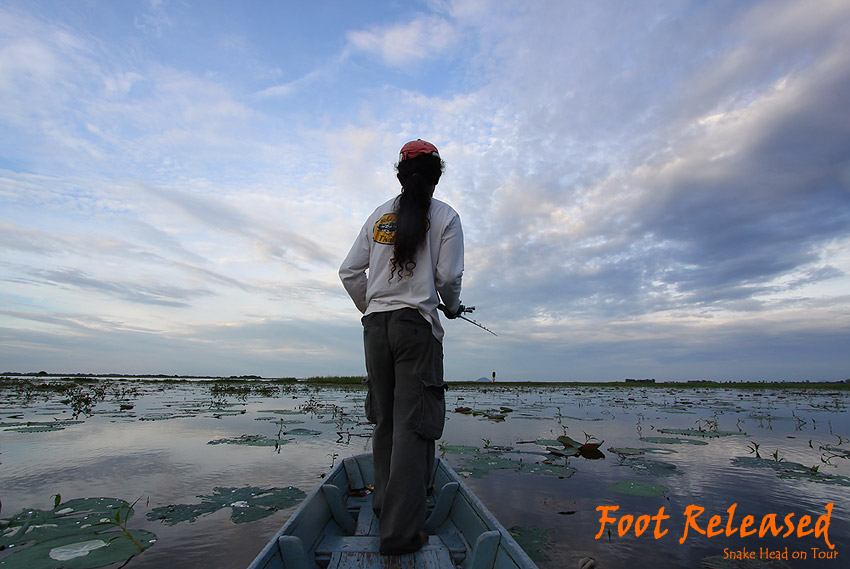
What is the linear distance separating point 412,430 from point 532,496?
2.25 meters

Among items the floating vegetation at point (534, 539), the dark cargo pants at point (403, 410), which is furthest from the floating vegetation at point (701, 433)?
the dark cargo pants at point (403, 410)

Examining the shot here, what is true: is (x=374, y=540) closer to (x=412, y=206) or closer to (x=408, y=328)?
(x=408, y=328)

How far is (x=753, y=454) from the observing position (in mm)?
5500

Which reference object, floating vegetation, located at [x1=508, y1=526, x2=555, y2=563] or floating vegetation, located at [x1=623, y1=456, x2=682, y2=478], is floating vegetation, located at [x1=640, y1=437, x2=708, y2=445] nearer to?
floating vegetation, located at [x1=623, y1=456, x2=682, y2=478]

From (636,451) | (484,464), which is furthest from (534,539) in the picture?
(636,451)

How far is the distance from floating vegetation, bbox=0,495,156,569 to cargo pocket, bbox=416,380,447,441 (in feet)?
6.29

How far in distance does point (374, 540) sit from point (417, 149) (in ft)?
6.94

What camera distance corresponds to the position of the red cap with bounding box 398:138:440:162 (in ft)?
7.50

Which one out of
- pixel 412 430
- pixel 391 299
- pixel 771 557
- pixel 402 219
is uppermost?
pixel 402 219

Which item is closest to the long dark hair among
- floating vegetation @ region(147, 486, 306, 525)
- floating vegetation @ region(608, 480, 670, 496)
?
floating vegetation @ region(147, 486, 306, 525)

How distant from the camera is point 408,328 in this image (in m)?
2.04

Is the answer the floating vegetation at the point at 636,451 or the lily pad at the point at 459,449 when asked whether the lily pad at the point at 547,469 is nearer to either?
the lily pad at the point at 459,449

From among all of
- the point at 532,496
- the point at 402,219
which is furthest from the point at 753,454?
the point at 402,219

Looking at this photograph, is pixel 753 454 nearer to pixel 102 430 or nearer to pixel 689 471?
pixel 689 471
